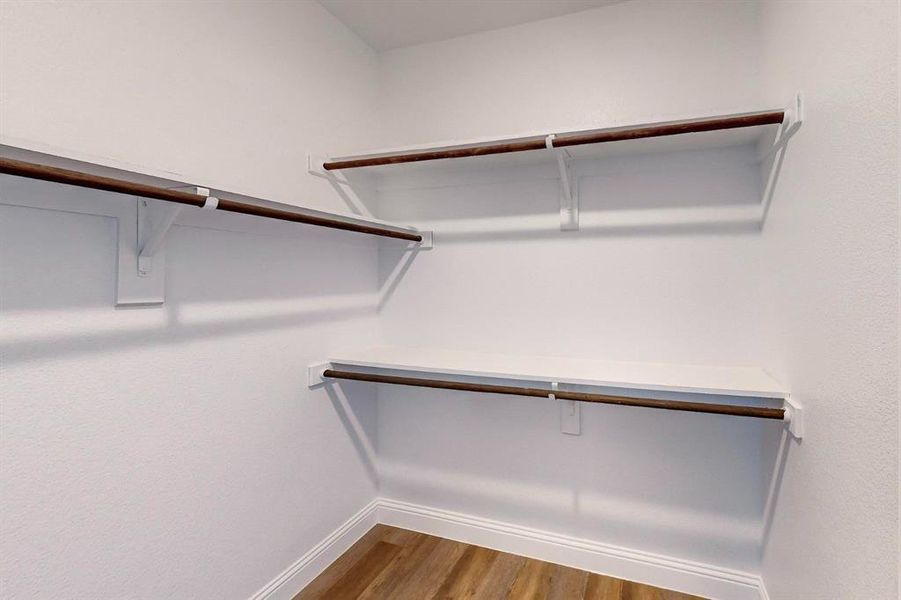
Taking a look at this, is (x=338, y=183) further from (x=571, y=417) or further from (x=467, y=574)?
(x=467, y=574)

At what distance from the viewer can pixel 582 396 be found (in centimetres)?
143

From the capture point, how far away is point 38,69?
0.93m

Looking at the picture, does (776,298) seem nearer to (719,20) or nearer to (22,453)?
(719,20)

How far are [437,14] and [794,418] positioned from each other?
1.80 metres

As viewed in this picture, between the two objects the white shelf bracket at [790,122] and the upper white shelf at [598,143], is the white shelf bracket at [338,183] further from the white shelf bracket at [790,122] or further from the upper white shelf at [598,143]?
the white shelf bracket at [790,122]

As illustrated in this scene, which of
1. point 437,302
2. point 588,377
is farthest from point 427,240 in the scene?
point 588,377

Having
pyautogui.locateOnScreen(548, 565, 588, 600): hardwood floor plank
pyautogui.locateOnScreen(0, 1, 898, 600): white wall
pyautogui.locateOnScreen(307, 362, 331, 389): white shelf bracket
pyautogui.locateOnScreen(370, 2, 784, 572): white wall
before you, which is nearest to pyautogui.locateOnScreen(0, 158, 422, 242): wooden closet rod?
pyautogui.locateOnScreen(0, 1, 898, 600): white wall

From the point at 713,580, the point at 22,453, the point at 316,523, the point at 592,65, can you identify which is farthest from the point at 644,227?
the point at 22,453

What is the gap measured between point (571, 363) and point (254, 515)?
117cm

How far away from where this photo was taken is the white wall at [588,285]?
1562 mm

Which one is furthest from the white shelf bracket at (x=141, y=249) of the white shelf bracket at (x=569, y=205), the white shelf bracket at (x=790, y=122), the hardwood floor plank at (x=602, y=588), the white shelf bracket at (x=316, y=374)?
the hardwood floor plank at (x=602, y=588)

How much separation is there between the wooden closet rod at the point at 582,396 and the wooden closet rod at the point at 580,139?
2.50ft

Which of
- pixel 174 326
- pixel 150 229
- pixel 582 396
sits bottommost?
pixel 582 396

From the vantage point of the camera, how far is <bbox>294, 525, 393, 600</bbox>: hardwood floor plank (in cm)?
161
